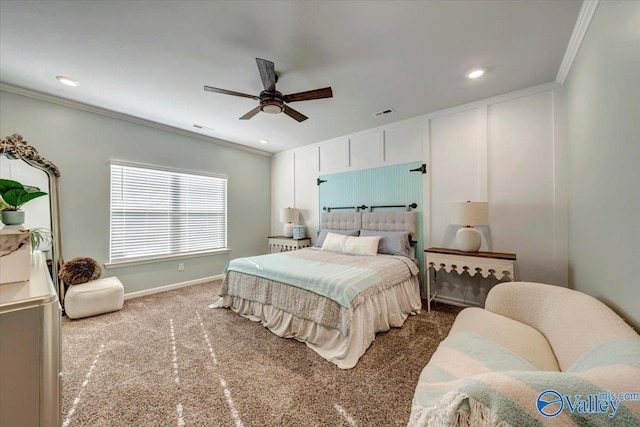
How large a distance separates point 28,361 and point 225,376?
1391mm

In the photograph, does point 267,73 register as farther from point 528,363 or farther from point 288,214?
Answer: point 288,214

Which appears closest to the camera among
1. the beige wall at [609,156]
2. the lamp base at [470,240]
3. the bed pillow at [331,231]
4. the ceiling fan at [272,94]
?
the beige wall at [609,156]

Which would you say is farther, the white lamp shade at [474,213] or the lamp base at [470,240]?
the lamp base at [470,240]

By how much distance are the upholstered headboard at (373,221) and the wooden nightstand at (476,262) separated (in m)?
0.63

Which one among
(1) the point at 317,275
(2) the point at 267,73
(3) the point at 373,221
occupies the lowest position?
(1) the point at 317,275

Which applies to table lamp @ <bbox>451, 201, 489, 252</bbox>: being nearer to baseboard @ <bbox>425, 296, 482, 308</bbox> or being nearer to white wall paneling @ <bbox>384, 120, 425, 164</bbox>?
baseboard @ <bbox>425, 296, 482, 308</bbox>

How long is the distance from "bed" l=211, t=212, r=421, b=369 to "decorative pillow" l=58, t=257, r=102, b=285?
164 cm

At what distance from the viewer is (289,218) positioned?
4.95 meters

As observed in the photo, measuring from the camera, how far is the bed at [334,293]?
2139 millimetres

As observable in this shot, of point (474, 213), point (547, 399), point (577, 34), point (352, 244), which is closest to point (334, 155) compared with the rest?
point (352, 244)

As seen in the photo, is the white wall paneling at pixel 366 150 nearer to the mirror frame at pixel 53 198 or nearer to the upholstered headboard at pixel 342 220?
the upholstered headboard at pixel 342 220

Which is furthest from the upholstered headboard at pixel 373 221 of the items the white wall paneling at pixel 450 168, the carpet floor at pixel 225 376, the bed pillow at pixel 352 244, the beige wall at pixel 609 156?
the beige wall at pixel 609 156

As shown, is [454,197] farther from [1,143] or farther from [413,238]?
[1,143]

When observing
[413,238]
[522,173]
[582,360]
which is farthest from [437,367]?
[522,173]
